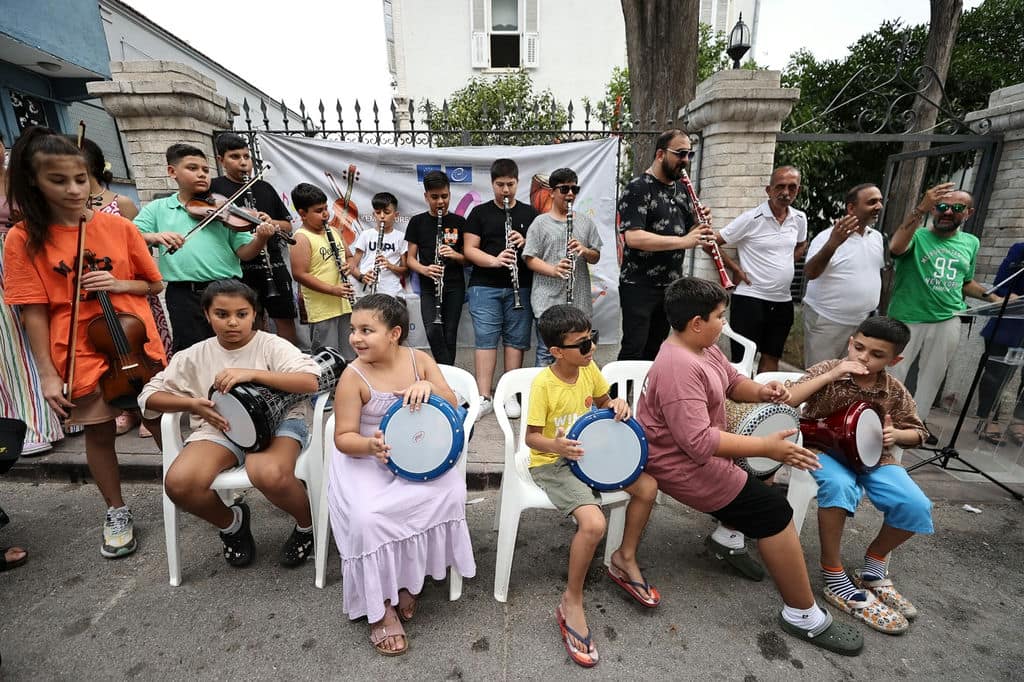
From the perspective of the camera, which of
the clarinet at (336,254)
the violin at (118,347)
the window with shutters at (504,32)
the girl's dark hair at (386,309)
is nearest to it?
the girl's dark hair at (386,309)

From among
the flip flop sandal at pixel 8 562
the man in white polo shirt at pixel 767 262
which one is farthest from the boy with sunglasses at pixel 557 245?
the flip flop sandal at pixel 8 562

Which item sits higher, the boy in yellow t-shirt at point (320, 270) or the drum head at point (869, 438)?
the boy in yellow t-shirt at point (320, 270)

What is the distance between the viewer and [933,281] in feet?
11.7

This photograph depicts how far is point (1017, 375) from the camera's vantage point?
2.96 m

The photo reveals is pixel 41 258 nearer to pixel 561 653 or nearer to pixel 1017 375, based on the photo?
pixel 561 653

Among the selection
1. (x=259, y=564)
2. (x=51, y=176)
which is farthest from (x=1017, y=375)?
(x=51, y=176)

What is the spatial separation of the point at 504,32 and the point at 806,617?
18.7 meters

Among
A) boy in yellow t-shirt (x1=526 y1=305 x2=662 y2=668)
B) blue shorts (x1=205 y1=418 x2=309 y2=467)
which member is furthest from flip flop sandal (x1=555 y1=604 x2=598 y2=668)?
blue shorts (x1=205 y1=418 x2=309 y2=467)

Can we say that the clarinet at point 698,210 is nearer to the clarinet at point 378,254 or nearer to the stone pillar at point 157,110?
the clarinet at point 378,254

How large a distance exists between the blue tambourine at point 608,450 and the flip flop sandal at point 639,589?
54cm

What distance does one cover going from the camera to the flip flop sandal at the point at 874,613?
2.08 metres

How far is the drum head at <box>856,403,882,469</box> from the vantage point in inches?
84.5

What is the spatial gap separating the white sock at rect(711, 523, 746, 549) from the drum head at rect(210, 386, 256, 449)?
2433 mm

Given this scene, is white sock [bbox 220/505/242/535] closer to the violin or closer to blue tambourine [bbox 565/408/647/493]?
the violin
